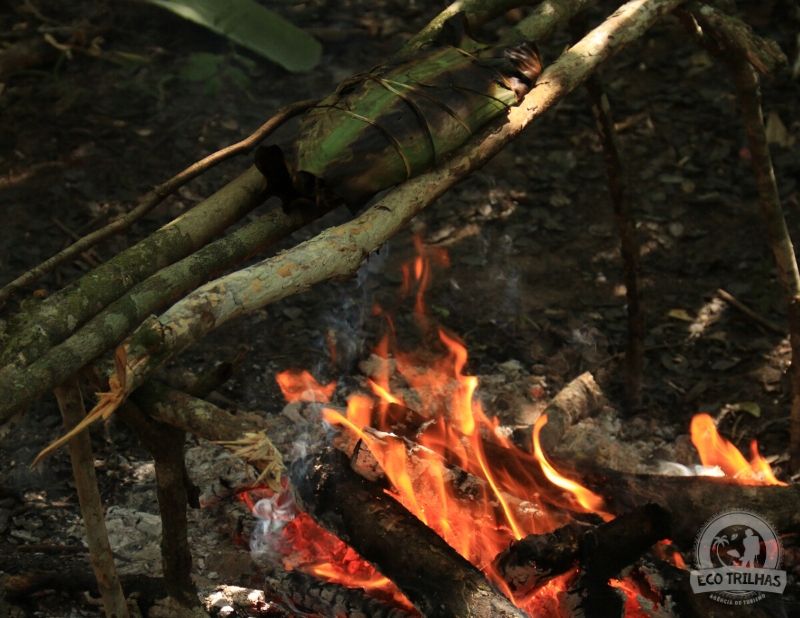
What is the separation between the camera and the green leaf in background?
6.68 meters

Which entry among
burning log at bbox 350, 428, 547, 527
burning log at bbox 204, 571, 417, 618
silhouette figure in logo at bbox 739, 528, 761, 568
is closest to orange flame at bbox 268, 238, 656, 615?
burning log at bbox 350, 428, 547, 527

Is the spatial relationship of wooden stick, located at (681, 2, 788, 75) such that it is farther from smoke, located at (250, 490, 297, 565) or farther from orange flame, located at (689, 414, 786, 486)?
smoke, located at (250, 490, 297, 565)

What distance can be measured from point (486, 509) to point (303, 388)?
124 centimetres

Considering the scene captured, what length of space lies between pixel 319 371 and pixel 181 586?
1.86 m

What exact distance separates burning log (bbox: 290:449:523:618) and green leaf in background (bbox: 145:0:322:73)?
410 centimetres

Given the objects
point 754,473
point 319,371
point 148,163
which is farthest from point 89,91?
point 754,473

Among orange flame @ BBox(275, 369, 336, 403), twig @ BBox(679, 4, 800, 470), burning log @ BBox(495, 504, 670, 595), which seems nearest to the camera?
burning log @ BBox(495, 504, 670, 595)

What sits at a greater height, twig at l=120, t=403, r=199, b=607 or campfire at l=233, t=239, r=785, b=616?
twig at l=120, t=403, r=199, b=607

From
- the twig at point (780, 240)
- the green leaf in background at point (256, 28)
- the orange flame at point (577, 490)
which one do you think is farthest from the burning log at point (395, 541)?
the green leaf in background at point (256, 28)

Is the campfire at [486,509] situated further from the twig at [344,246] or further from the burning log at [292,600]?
the twig at [344,246]

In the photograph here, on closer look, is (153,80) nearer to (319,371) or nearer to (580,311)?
(319,371)

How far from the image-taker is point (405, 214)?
275 centimetres

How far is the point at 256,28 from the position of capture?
22.3 feet

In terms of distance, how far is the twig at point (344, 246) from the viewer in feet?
6.79
